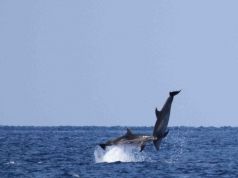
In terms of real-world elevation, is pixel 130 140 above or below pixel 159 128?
above

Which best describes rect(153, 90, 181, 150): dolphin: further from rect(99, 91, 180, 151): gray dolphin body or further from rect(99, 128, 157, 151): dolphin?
rect(99, 128, 157, 151): dolphin

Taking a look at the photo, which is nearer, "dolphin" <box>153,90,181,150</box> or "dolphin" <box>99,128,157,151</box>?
"dolphin" <box>153,90,181,150</box>

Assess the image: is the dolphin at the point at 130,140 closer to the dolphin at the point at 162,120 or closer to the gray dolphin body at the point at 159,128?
the gray dolphin body at the point at 159,128

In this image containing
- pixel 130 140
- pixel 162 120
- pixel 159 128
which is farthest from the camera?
pixel 130 140

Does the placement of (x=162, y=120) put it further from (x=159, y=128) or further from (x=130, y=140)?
(x=130, y=140)

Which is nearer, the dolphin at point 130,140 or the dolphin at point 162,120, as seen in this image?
the dolphin at point 162,120

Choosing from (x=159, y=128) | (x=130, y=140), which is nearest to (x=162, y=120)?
(x=159, y=128)

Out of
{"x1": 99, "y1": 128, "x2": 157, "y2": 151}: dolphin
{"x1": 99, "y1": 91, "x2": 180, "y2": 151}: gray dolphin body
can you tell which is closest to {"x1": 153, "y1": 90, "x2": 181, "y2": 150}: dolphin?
{"x1": 99, "y1": 91, "x2": 180, "y2": 151}: gray dolphin body

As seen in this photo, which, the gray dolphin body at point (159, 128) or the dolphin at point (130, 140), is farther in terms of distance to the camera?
the dolphin at point (130, 140)

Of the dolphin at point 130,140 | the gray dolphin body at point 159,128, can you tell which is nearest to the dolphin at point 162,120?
the gray dolphin body at point 159,128

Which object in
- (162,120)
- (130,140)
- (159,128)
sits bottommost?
(159,128)

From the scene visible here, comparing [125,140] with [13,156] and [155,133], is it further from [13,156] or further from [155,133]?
[13,156]

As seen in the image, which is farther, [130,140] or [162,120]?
[130,140]

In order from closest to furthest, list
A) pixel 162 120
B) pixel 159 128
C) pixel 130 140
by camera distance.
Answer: pixel 162 120
pixel 159 128
pixel 130 140
